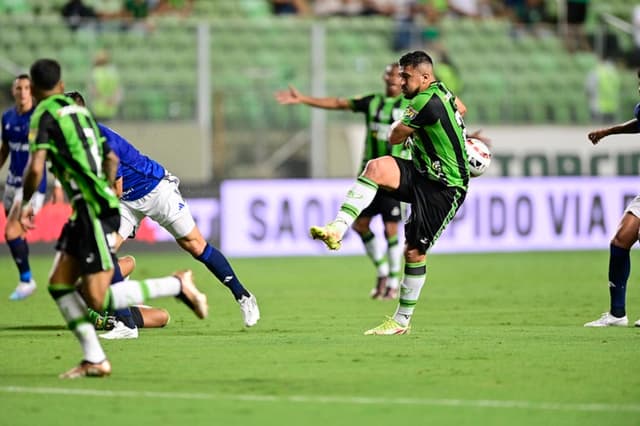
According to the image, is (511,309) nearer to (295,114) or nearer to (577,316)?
(577,316)

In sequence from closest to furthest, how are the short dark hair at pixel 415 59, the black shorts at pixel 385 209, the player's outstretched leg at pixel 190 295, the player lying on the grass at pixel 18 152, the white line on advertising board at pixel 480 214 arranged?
the player's outstretched leg at pixel 190 295 < the short dark hair at pixel 415 59 < the player lying on the grass at pixel 18 152 < the black shorts at pixel 385 209 < the white line on advertising board at pixel 480 214

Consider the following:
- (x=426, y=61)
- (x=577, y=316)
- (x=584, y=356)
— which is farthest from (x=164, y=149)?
(x=584, y=356)

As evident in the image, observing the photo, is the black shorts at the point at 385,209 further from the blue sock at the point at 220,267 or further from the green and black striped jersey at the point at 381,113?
the blue sock at the point at 220,267

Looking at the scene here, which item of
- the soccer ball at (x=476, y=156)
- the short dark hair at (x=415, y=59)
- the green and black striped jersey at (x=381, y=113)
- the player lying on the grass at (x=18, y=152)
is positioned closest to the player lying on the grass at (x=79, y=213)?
the short dark hair at (x=415, y=59)

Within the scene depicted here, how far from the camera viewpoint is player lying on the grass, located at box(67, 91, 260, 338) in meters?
10.7

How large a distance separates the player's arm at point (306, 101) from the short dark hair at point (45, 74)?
5.46 metres

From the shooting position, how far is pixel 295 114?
24.1 m

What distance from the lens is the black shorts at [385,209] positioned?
15.1 meters

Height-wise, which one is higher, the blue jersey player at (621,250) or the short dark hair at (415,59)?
the short dark hair at (415,59)

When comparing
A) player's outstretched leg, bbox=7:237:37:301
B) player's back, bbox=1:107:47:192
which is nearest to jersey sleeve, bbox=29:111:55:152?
player's back, bbox=1:107:47:192

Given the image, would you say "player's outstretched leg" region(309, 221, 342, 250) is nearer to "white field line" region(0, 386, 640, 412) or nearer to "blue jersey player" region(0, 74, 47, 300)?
"white field line" region(0, 386, 640, 412)

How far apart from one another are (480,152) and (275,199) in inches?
418

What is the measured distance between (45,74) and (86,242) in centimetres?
108

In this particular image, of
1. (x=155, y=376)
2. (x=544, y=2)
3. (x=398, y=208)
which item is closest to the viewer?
(x=155, y=376)
